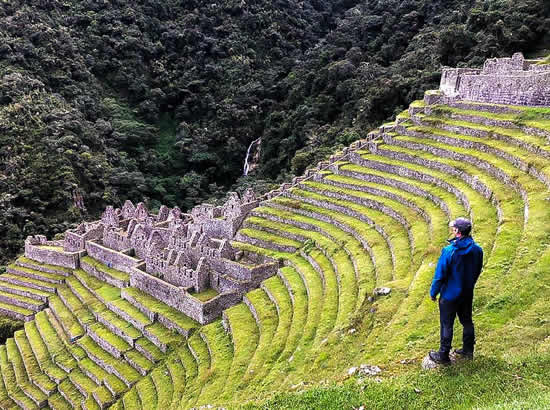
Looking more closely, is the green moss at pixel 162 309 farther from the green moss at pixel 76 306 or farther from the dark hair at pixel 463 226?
the dark hair at pixel 463 226

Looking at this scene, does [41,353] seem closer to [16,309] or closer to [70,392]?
[70,392]

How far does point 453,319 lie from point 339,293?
737 centimetres

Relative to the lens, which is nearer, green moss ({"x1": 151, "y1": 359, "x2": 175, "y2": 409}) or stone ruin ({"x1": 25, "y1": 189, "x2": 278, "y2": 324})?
green moss ({"x1": 151, "y1": 359, "x2": 175, "y2": 409})

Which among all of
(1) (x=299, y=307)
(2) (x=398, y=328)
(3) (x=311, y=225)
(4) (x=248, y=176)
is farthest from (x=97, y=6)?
(2) (x=398, y=328)

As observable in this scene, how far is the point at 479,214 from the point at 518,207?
0.96 m

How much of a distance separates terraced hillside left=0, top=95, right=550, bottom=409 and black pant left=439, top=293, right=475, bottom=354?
2.51 ft

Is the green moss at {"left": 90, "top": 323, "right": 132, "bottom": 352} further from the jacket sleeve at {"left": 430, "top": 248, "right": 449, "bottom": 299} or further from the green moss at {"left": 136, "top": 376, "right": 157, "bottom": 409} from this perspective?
the jacket sleeve at {"left": 430, "top": 248, "right": 449, "bottom": 299}


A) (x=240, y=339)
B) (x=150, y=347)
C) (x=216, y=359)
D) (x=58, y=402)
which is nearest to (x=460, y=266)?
(x=240, y=339)

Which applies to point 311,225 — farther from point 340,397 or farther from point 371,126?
point 371,126

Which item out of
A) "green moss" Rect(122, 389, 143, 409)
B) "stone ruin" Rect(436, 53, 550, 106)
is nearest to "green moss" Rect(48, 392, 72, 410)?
"green moss" Rect(122, 389, 143, 409)

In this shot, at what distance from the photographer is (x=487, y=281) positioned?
9094 mm

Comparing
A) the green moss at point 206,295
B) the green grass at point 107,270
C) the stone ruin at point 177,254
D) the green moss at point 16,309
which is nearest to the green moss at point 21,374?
the green moss at point 16,309

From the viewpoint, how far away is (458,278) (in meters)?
6.46

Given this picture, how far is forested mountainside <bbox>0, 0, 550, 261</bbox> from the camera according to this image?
3731 cm
